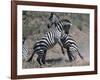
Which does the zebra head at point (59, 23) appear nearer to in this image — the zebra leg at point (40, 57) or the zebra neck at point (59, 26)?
the zebra neck at point (59, 26)

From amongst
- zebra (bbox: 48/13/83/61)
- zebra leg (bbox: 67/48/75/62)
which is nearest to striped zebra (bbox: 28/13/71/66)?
zebra (bbox: 48/13/83/61)

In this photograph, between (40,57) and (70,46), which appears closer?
(40,57)

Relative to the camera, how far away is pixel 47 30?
199 centimetres

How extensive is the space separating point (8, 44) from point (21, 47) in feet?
0.41

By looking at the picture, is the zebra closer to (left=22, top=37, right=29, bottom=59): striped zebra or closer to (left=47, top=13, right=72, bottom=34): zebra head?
(left=47, top=13, right=72, bottom=34): zebra head

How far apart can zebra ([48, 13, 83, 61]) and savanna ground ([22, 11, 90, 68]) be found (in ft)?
0.13

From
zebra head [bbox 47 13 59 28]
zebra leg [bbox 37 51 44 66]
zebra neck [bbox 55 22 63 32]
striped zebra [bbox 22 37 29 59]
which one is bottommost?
zebra leg [bbox 37 51 44 66]

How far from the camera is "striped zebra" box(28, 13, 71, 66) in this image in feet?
6.43

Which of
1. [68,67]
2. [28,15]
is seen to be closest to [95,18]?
[68,67]

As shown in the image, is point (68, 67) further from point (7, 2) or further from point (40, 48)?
point (7, 2)

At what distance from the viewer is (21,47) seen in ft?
6.20

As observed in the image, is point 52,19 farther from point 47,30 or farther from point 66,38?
point 66,38

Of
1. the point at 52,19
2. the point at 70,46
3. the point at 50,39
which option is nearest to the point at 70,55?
the point at 70,46

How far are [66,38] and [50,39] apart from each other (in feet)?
0.56
